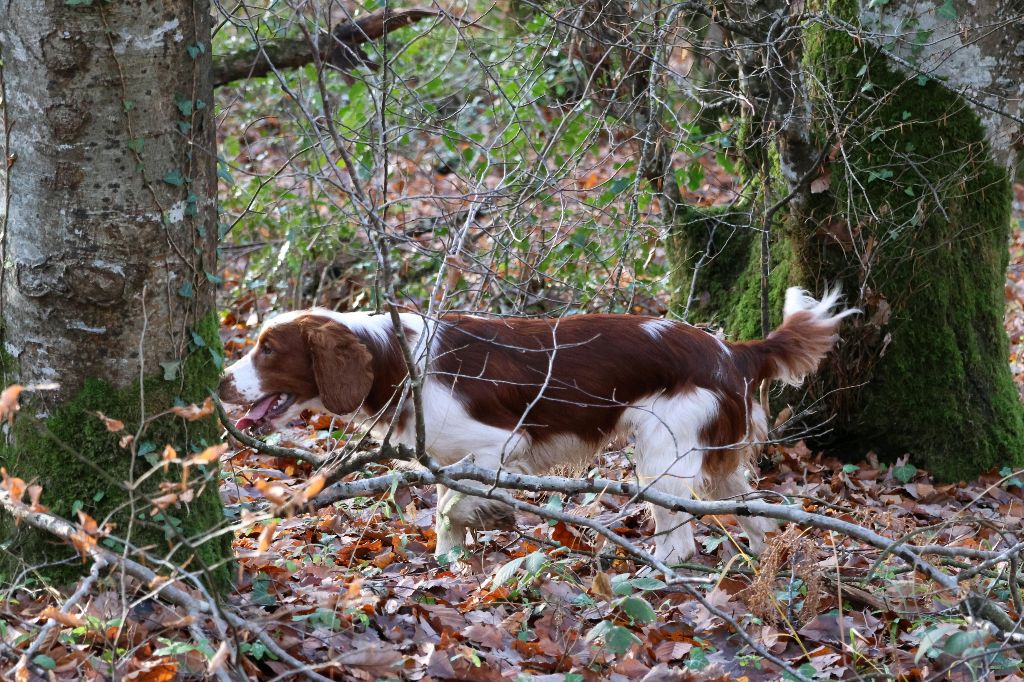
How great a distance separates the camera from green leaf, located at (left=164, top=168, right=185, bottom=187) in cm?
375

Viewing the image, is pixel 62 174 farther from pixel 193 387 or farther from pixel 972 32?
pixel 972 32

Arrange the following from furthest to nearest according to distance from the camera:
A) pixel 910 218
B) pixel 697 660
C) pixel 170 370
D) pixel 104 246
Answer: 1. pixel 910 218
2. pixel 697 660
3. pixel 170 370
4. pixel 104 246

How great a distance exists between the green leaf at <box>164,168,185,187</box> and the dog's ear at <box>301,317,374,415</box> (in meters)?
1.57

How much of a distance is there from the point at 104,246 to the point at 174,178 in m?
0.33

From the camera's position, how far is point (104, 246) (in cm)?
369

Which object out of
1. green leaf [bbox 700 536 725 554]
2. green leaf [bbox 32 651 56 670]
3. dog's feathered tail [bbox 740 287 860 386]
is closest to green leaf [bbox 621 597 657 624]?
green leaf [bbox 32 651 56 670]

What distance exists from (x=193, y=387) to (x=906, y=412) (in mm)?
4398

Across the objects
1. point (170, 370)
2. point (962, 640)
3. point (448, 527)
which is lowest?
point (448, 527)

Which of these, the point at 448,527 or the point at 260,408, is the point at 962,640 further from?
the point at 260,408

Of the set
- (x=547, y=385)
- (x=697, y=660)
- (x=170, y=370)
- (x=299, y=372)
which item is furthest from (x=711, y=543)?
(x=170, y=370)

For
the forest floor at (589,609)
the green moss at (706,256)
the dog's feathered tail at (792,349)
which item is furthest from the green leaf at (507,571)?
the green moss at (706,256)

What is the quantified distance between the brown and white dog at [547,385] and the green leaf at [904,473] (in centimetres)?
130

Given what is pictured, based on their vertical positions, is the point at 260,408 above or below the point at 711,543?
above

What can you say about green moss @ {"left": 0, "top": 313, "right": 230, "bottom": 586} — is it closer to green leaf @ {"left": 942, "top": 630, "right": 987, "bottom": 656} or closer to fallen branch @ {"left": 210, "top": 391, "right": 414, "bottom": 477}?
fallen branch @ {"left": 210, "top": 391, "right": 414, "bottom": 477}
